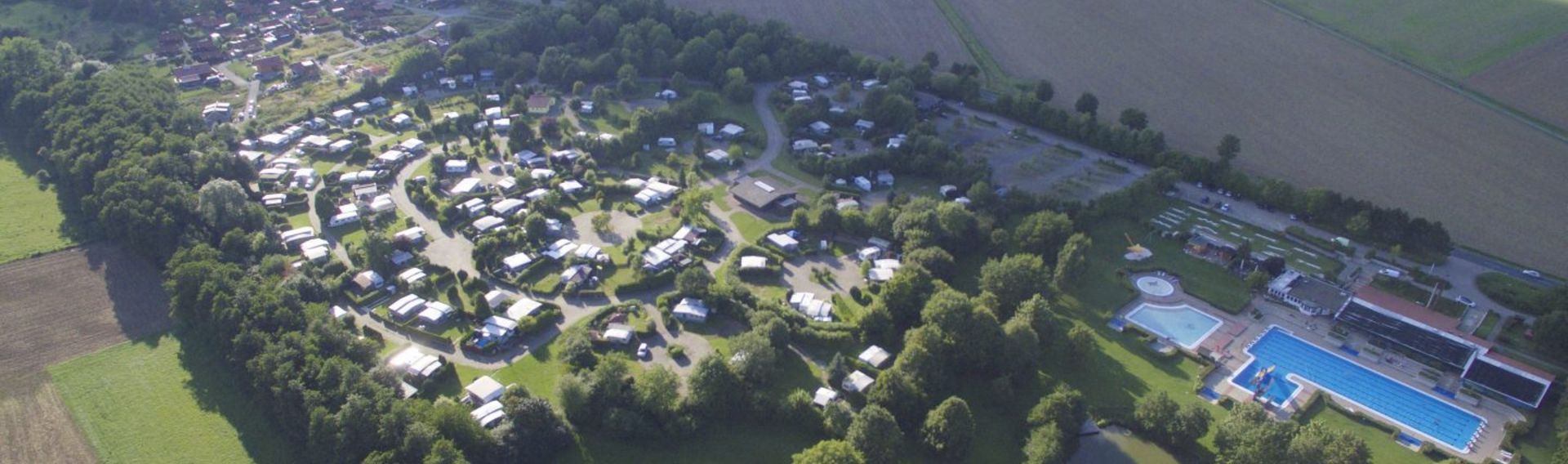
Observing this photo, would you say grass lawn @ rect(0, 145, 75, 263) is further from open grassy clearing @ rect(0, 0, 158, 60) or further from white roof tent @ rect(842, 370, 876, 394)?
white roof tent @ rect(842, 370, 876, 394)

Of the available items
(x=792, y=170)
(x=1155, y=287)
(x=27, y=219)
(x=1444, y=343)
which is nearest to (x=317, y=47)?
(x=27, y=219)

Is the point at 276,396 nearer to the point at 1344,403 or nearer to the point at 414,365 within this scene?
the point at 414,365

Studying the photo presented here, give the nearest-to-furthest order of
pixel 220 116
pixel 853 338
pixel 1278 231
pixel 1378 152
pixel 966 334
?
pixel 966 334
pixel 853 338
pixel 1278 231
pixel 1378 152
pixel 220 116

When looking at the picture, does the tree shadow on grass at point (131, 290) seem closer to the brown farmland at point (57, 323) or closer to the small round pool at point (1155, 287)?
the brown farmland at point (57, 323)

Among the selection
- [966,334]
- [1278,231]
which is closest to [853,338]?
[966,334]

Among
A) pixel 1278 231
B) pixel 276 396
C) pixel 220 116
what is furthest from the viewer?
pixel 220 116

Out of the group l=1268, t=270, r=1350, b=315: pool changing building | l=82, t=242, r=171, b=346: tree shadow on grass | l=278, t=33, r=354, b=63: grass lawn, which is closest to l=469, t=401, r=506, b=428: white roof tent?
l=82, t=242, r=171, b=346: tree shadow on grass

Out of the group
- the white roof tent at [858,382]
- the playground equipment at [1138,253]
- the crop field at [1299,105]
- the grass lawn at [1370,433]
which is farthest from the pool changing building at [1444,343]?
the white roof tent at [858,382]

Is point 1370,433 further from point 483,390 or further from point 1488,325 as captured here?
point 483,390
